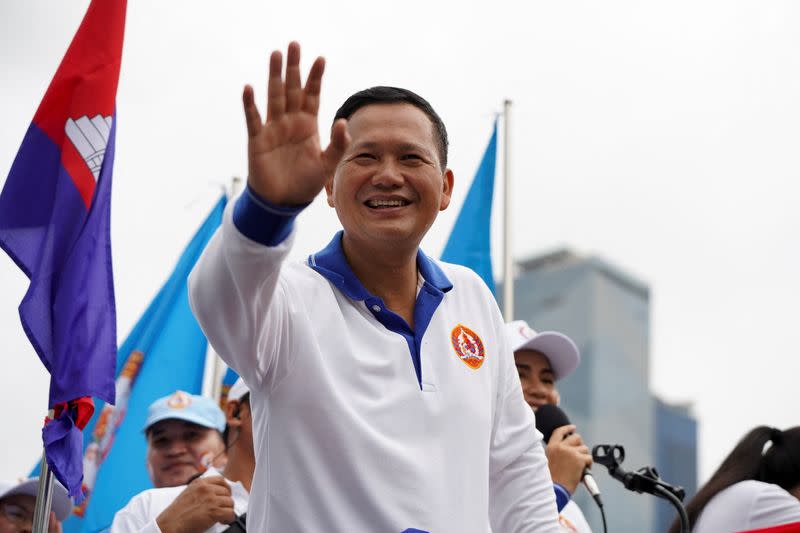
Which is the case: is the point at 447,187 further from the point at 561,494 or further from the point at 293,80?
the point at 561,494

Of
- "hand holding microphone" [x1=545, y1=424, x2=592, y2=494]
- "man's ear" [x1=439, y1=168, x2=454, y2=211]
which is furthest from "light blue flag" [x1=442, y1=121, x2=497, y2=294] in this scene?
"man's ear" [x1=439, y1=168, x2=454, y2=211]

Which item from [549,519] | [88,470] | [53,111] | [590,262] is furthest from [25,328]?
[590,262]

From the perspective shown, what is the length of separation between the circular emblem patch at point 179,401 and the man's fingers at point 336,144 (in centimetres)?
407

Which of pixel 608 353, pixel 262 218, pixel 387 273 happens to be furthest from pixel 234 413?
pixel 608 353

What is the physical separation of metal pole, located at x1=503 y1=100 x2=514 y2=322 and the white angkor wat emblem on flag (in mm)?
3409

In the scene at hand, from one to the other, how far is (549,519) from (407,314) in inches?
26.2

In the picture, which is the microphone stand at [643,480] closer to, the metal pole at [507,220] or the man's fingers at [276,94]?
the man's fingers at [276,94]

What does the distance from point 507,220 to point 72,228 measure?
414 cm

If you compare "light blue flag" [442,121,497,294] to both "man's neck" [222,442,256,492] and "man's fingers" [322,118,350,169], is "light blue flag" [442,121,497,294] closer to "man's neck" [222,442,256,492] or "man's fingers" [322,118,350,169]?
"man's neck" [222,442,256,492]

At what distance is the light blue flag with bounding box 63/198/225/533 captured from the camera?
7723 millimetres

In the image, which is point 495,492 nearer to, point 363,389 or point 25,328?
point 363,389

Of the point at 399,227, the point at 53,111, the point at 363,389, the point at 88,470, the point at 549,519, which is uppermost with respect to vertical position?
the point at 53,111

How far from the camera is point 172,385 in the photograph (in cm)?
830

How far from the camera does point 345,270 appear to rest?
284 centimetres
